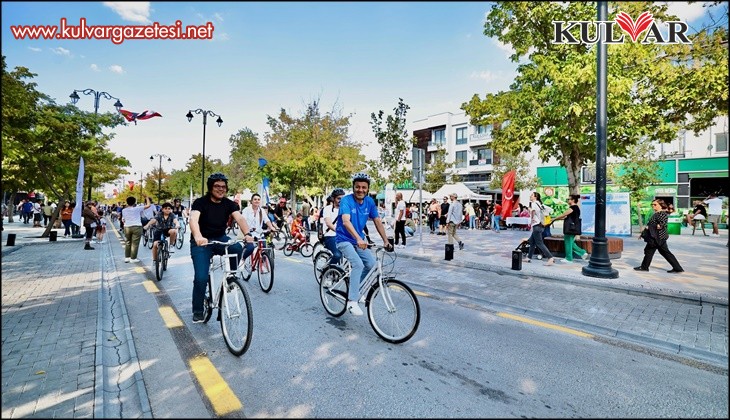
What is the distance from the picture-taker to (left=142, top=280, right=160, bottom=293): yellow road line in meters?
7.04

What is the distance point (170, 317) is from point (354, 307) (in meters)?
2.55

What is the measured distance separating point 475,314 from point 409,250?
7.29 metres

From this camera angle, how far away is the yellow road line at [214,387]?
306 centimetres

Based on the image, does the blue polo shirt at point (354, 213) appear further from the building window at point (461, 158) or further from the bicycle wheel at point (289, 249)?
the building window at point (461, 158)

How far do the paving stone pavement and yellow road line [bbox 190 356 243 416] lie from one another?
0.46m

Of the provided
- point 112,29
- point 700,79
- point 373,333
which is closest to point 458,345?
point 373,333

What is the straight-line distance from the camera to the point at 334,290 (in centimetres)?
543

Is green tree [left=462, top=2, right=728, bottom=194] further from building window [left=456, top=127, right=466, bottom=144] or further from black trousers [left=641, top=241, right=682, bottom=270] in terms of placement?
building window [left=456, top=127, right=466, bottom=144]

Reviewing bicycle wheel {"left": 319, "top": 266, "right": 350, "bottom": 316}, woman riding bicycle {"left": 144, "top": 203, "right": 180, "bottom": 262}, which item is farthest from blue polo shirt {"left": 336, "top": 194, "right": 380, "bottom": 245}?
woman riding bicycle {"left": 144, "top": 203, "right": 180, "bottom": 262}

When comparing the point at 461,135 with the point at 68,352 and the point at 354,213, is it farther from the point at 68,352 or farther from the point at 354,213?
the point at 68,352

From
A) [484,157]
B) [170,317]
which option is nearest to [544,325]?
[170,317]

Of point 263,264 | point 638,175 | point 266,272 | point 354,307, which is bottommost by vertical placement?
point 354,307

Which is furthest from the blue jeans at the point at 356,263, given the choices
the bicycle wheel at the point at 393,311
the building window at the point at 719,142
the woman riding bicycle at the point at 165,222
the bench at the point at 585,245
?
the building window at the point at 719,142

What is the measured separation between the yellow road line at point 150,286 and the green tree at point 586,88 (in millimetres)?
9905
